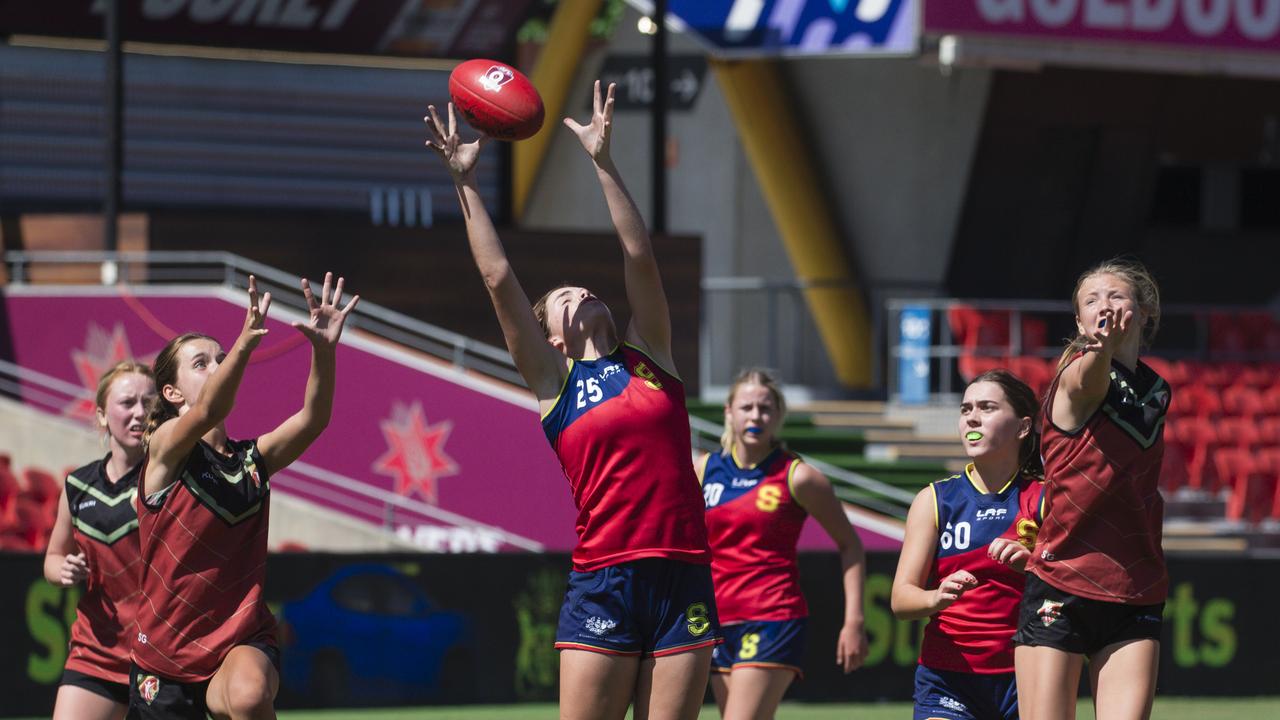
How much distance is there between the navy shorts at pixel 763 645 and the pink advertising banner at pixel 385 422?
8.24 metres

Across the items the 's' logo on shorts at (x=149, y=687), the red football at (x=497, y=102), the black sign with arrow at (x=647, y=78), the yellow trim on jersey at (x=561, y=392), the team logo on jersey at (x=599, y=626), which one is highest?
the black sign with arrow at (x=647, y=78)

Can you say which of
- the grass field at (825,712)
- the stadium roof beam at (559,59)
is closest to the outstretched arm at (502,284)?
the grass field at (825,712)

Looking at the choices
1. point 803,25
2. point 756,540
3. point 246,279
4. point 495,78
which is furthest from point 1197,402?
point 495,78

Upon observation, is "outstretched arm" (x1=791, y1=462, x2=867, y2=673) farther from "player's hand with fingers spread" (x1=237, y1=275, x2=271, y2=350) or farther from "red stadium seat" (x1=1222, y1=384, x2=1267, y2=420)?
"red stadium seat" (x1=1222, y1=384, x2=1267, y2=420)

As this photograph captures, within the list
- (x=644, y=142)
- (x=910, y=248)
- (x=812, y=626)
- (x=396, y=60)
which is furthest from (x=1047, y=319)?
(x=812, y=626)

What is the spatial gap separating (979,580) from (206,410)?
2.60 meters

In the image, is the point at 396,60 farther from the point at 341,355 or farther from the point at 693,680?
the point at 693,680

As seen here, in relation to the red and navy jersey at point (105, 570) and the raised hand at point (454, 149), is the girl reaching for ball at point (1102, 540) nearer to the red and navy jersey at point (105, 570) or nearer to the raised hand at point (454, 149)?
the raised hand at point (454, 149)

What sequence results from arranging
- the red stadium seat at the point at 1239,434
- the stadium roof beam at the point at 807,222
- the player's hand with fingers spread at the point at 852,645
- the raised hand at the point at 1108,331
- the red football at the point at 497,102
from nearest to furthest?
the raised hand at the point at 1108,331 → the red football at the point at 497,102 → the player's hand with fingers spread at the point at 852,645 → the red stadium seat at the point at 1239,434 → the stadium roof beam at the point at 807,222

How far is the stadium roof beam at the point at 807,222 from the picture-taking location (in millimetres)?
21109

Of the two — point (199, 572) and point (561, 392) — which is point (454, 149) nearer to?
point (561, 392)

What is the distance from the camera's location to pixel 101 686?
6457 millimetres

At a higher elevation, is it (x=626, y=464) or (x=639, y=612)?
(x=626, y=464)

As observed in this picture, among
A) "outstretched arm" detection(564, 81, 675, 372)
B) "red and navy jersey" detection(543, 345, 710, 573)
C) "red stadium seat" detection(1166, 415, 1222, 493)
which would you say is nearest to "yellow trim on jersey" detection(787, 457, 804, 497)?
"red and navy jersey" detection(543, 345, 710, 573)
